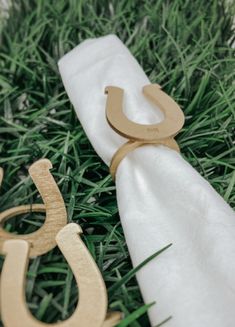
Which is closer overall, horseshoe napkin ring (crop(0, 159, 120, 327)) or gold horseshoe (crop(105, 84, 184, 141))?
horseshoe napkin ring (crop(0, 159, 120, 327))

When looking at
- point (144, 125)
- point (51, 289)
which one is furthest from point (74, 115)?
point (51, 289)

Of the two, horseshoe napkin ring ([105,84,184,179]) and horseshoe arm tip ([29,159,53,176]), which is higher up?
horseshoe napkin ring ([105,84,184,179])

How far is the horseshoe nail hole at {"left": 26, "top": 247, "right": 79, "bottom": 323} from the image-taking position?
380mm

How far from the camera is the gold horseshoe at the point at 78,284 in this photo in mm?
355

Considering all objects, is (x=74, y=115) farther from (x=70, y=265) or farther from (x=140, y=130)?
(x=70, y=265)

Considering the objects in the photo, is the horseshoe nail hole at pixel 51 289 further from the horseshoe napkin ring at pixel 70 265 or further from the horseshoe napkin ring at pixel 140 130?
the horseshoe napkin ring at pixel 140 130

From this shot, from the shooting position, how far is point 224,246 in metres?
0.40

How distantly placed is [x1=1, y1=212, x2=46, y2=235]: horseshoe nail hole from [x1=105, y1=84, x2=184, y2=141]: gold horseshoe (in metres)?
0.12

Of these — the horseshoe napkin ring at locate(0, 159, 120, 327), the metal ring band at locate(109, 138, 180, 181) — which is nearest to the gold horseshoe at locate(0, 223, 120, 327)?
the horseshoe napkin ring at locate(0, 159, 120, 327)

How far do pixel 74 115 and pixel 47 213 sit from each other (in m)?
0.21

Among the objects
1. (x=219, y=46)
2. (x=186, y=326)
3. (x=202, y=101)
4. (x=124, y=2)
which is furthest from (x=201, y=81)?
(x=186, y=326)

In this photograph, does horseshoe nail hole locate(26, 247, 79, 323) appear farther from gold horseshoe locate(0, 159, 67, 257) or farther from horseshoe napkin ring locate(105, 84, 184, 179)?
horseshoe napkin ring locate(105, 84, 184, 179)

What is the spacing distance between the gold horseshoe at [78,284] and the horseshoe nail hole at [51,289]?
0.8 inches

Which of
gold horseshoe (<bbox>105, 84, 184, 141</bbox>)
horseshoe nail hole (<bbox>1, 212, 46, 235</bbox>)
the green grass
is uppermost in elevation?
gold horseshoe (<bbox>105, 84, 184, 141</bbox>)
